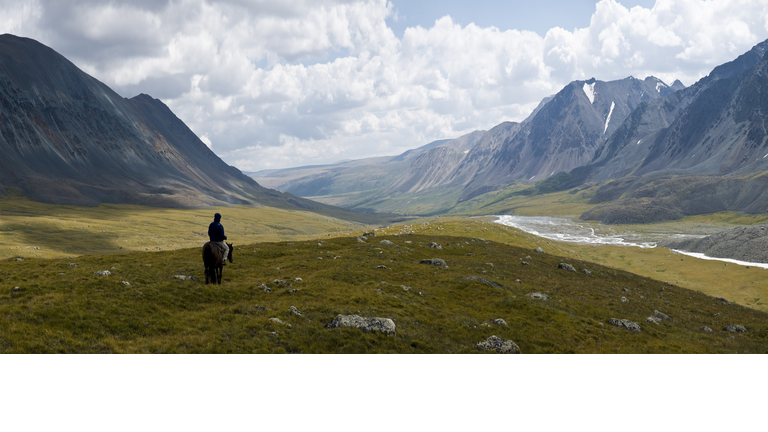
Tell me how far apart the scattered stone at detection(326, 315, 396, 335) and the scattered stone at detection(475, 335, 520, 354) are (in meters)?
5.81

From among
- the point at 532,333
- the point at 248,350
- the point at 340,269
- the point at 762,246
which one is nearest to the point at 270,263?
the point at 340,269

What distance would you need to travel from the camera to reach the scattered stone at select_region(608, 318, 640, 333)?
32.5m

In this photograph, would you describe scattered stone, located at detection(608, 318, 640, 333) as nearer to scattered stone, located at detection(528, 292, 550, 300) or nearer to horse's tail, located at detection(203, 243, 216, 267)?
scattered stone, located at detection(528, 292, 550, 300)

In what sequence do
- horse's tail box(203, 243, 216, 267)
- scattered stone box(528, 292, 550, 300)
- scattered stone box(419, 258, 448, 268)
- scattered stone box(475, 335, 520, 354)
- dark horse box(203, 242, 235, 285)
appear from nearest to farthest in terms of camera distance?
scattered stone box(475, 335, 520, 354)
horse's tail box(203, 243, 216, 267)
dark horse box(203, 242, 235, 285)
scattered stone box(528, 292, 550, 300)
scattered stone box(419, 258, 448, 268)

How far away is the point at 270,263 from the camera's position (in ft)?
152

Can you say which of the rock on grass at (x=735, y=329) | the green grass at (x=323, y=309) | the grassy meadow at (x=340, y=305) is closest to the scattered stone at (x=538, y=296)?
the green grass at (x=323, y=309)

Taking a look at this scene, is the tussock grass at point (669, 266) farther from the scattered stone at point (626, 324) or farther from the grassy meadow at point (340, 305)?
the scattered stone at point (626, 324)

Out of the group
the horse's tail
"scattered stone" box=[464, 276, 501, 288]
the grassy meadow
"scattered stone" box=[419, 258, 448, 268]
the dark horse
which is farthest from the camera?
"scattered stone" box=[419, 258, 448, 268]

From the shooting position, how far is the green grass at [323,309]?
21.7 metres

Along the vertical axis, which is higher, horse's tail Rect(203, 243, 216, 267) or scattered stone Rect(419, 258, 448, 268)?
horse's tail Rect(203, 243, 216, 267)

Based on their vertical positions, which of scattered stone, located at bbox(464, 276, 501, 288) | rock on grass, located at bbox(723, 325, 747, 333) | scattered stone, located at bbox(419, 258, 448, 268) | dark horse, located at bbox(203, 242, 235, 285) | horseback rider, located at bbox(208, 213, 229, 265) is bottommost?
rock on grass, located at bbox(723, 325, 747, 333)

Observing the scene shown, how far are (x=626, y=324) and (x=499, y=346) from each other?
1473cm

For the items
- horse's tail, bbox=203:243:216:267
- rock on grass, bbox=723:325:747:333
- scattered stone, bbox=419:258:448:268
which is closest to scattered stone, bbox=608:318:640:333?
rock on grass, bbox=723:325:747:333

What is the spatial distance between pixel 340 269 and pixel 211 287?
1405cm
